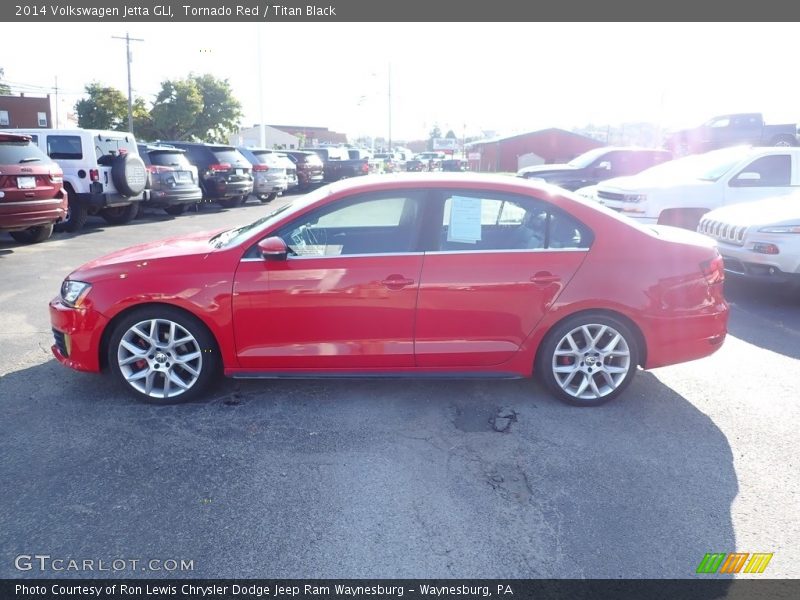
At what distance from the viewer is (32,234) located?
10.7m

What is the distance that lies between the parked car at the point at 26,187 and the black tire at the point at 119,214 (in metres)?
3.73

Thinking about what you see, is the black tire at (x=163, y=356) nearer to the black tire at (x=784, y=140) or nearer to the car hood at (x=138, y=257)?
the car hood at (x=138, y=257)

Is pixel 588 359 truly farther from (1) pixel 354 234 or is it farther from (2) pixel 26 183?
(2) pixel 26 183

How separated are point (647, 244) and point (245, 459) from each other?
3024mm

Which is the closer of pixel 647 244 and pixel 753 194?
pixel 647 244

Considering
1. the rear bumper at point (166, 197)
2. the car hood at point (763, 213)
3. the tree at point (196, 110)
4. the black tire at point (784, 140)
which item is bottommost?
the car hood at point (763, 213)

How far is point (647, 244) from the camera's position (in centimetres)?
427

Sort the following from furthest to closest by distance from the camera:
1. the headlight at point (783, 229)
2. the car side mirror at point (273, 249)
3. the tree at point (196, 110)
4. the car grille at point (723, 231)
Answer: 1. the tree at point (196, 110)
2. the car grille at point (723, 231)
3. the headlight at point (783, 229)
4. the car side mirror at point (273, 249)

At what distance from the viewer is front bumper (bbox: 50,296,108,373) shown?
4.15 m

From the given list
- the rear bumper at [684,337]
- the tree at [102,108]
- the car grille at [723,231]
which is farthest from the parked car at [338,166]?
the tree at [102,108]

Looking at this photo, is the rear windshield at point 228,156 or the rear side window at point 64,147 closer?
the rear side window at point 64,147

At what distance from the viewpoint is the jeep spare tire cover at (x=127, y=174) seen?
12320mm

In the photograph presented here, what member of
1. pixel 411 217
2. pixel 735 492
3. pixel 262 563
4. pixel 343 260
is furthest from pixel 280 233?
pixel 735 492

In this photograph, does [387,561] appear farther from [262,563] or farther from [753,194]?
[753,194]
